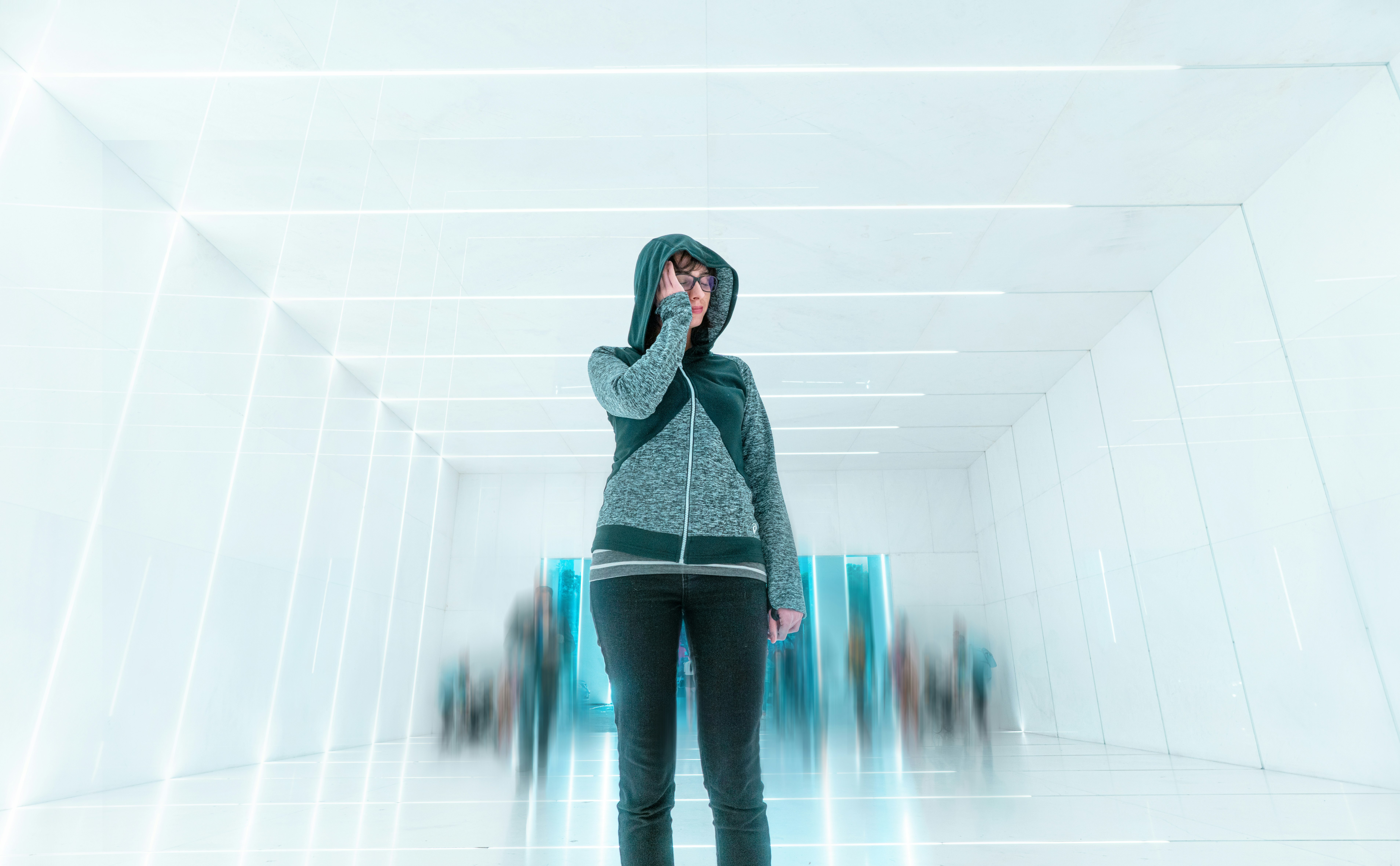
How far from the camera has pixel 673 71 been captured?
100 inches

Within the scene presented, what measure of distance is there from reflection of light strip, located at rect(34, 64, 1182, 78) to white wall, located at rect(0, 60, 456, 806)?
782 millimetres

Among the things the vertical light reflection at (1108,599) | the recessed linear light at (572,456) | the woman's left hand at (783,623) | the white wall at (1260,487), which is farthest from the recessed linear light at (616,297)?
the woman's left hand at (783,623)

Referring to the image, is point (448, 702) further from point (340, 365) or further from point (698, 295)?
point (698, 295)

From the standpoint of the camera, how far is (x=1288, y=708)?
317cm

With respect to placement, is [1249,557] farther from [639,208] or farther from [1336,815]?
[639,208]

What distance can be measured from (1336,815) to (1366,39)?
249cm

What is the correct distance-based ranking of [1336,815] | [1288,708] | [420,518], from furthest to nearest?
[420,518] → [1288,708] → [1336,815]

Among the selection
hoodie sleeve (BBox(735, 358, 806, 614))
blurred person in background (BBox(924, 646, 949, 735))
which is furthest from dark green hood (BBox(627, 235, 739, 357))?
blurred person in background (BBox(924, 646, 949, 735))

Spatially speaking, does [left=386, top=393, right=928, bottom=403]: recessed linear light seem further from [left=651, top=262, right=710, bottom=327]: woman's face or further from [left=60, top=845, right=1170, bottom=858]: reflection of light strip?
[left=651, top=262, right=710, bottom=327]: woman's face

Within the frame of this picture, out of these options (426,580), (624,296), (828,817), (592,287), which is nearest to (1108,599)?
(828,817)

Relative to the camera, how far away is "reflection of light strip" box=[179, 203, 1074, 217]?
10.5 feet

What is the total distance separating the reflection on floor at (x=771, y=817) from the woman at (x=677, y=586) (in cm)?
78

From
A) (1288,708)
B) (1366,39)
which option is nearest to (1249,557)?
(1288,708)

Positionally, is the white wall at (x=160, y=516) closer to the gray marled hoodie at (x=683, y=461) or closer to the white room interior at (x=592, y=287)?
the white room interior at (x=592, y=287)
